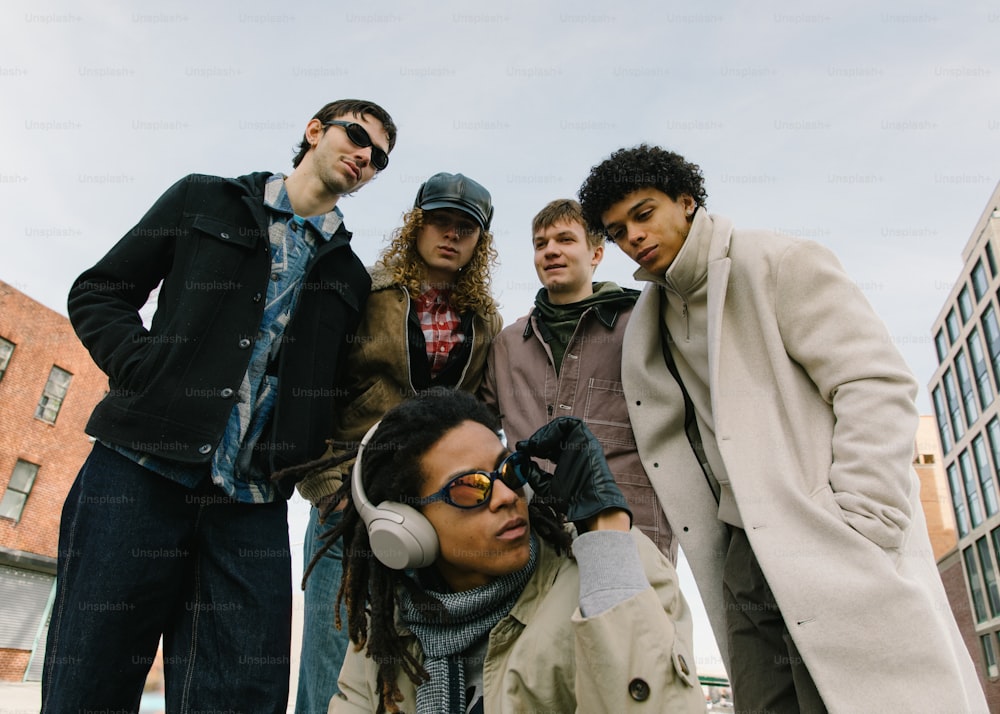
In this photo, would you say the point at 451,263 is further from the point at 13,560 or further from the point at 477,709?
the point at 13,560

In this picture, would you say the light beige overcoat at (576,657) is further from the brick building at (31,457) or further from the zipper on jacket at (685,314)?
the brick building at (31,457)

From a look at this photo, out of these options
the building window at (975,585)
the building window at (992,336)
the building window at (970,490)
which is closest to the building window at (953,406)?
the building window at (970,490)

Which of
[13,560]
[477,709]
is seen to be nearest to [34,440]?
[13,560]

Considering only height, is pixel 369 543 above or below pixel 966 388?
below

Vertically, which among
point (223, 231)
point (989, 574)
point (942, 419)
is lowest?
point (989, 574)

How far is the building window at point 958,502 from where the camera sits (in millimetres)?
39719

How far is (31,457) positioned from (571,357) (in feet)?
76.9

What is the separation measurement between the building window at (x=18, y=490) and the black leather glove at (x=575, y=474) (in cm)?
2387

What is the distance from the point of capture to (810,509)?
8.69ft

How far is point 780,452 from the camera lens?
2855 millimetres

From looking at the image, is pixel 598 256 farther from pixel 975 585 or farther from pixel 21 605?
pixel 975 585

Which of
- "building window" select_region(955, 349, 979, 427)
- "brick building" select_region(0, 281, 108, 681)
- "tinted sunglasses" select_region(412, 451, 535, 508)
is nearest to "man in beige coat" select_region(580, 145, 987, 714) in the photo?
"tinted sunglasses" select_region(412, 451, 535, 508)

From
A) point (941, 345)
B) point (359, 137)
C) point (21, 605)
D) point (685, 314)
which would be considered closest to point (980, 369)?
point (941, 345)

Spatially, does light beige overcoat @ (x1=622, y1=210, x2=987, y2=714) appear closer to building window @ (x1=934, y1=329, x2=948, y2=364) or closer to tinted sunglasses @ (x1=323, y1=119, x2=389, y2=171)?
tinted sunglasses @ (x1=323, y1=119, x2=389, y2=171)
